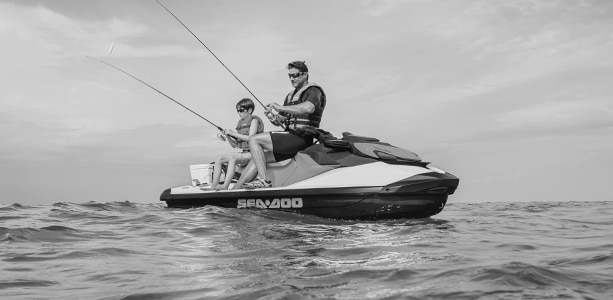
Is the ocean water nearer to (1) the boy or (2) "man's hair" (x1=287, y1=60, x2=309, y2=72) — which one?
(1) the boy

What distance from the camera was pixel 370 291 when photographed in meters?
3.14

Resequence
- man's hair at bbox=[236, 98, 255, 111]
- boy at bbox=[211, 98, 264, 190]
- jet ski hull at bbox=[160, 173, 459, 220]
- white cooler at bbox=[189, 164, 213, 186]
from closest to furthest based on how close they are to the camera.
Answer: jet ski hull at bbox=[160, 173, 459, 220] → boy at bbox=[211, 98, 264, 190] → man's hair at bbox=[236, 98, 255, 111] → white cooler at bbox=[189, 164, 213, 186]

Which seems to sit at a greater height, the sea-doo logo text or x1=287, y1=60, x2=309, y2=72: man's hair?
x1=287, y1=60, x2=309, y2=72: man's hair

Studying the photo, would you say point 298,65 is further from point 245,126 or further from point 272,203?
point 272,203

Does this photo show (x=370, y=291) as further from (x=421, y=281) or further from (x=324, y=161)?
(x=324, y=161)

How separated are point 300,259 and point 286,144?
3822mm

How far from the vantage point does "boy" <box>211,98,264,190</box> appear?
874 cm

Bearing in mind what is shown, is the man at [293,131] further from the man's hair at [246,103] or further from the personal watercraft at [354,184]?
the man's hair at [246,103]

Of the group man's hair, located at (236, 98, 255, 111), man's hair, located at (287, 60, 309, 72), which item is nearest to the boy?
man's hair, located at (236, 98, 255, 111)

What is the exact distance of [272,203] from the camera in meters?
7.87

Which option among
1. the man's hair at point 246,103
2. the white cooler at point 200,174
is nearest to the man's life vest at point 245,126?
the man's hair at point 246,103

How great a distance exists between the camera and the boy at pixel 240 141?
8.74m

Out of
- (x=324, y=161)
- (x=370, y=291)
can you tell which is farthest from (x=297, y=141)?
(x=370, y=291)

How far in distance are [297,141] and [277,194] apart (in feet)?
2.86
